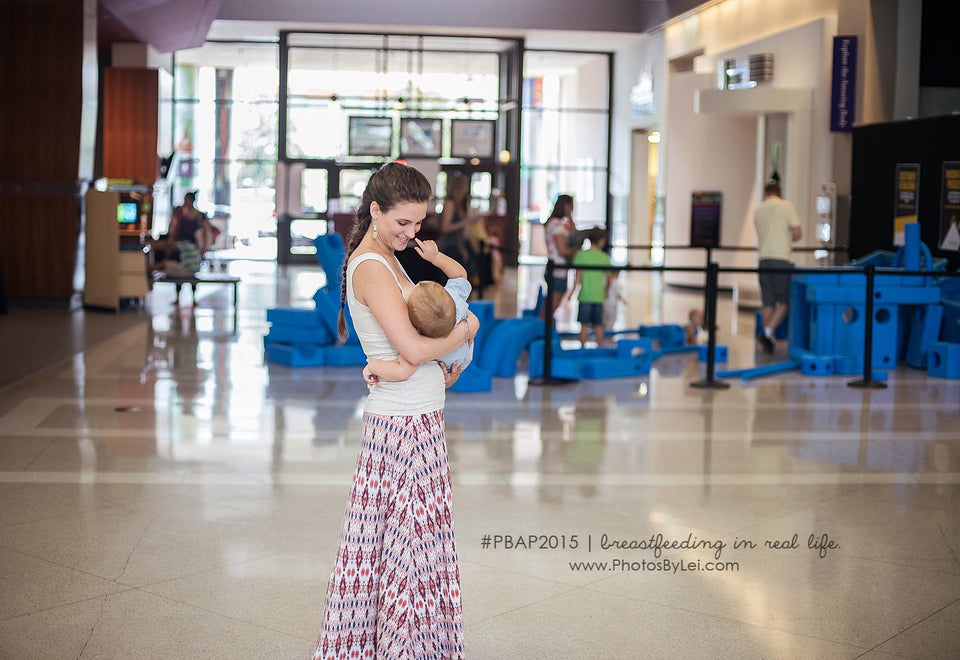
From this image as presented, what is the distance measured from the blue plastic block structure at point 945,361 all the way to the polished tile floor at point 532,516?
86 centimetres

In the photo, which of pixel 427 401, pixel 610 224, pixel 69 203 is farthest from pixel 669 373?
pixel 610 224

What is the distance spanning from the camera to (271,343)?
1127 cm

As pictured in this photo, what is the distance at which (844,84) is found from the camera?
16.1 meters

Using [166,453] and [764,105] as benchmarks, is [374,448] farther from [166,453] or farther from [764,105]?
[764,105]

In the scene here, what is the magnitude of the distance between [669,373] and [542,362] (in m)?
1.31

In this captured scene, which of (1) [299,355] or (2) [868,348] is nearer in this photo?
(2) [868,348]

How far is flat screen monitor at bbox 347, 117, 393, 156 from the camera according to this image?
28.4m

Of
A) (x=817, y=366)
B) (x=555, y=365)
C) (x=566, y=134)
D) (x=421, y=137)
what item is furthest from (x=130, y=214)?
(x=566, y=134)

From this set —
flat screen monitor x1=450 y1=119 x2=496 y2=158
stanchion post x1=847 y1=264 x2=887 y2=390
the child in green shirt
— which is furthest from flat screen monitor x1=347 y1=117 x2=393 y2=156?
stanchion post x1=847 y1=264 x2=887 y2=390

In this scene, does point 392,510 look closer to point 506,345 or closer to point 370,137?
point 506,345

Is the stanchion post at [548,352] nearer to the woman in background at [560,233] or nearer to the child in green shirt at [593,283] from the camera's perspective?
the child in green shirt at [593,283]

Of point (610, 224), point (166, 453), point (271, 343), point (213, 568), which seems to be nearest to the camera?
point (213, 568)

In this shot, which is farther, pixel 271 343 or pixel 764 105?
pixel 764 105

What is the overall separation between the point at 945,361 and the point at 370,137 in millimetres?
19662
